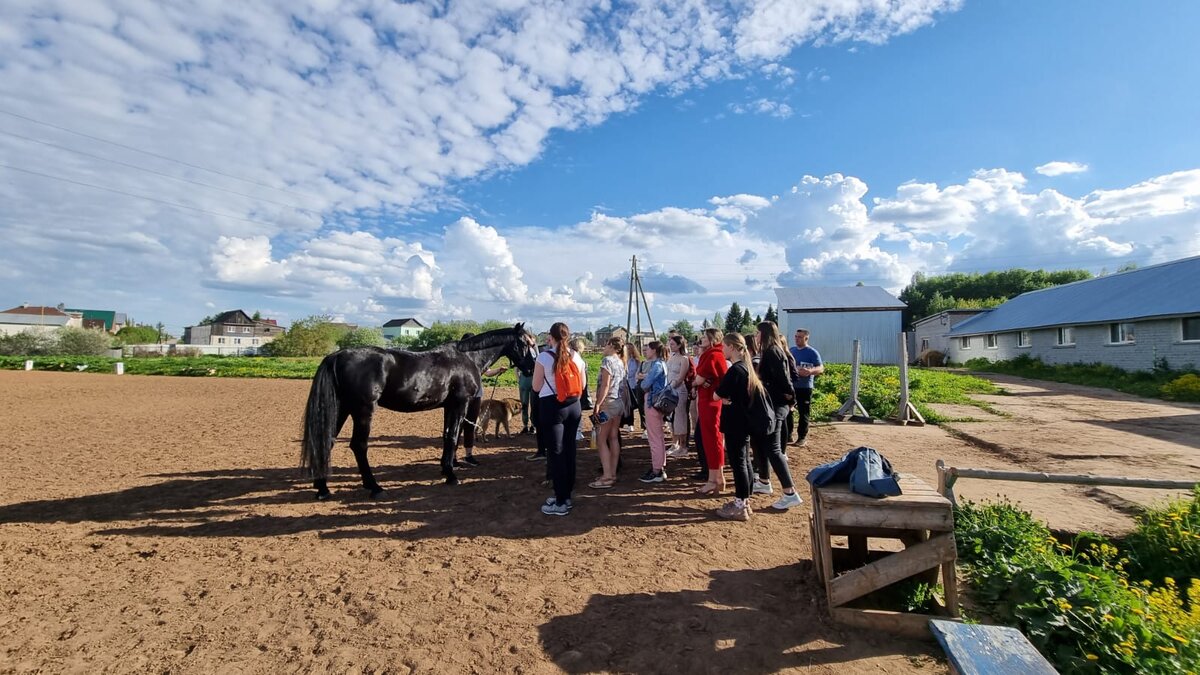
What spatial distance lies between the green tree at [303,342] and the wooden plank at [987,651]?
2555 inches

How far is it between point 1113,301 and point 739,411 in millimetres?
26555

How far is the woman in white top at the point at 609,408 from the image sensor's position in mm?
5934

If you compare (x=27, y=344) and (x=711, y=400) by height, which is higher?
(x=27, y=344)

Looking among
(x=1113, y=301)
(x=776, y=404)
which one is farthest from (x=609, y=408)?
(x=1113, y=301)

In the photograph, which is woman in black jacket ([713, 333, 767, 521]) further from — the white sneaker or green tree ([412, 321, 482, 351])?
green tree ([412, 321, 482, 351])

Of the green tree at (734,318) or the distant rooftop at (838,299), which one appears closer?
the distant rooftop at (838,299)

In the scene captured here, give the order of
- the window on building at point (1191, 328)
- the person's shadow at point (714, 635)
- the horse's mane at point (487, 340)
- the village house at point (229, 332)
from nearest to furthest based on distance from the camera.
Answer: the person's shadow at point (714, 635) < the horse's mane at point (487, 340) < the window on building at point (1191, 328) < the village house at point (229, 332)

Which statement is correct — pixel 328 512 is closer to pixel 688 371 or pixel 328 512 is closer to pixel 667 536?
pixel 667 536

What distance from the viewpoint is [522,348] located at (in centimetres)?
805

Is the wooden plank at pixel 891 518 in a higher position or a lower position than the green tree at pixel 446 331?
lower

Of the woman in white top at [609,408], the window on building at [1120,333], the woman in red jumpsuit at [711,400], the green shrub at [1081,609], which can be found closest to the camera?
the green shrub at [1081,609]

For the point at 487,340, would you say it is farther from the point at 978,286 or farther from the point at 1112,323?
the point at 978,286

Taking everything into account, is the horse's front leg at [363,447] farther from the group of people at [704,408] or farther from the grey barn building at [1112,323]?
the grey barn building at [1112,323]

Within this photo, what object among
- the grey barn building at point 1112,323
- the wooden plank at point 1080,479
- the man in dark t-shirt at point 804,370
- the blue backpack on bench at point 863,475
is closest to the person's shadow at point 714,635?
the blue backpack on bench at point 863,475
